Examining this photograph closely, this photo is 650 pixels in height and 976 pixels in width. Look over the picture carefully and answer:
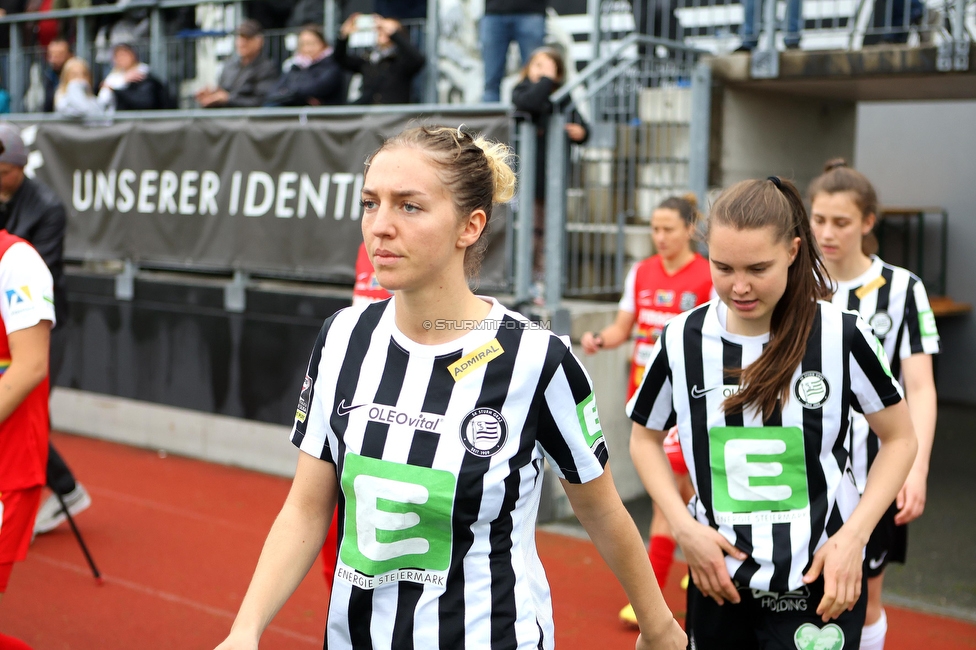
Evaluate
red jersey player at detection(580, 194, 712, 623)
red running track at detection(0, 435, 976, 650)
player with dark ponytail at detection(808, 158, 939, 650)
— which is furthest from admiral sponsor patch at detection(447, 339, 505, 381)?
red jersey player at detection(580, 194, 712, 623)

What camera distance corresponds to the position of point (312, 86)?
8891 millimetres

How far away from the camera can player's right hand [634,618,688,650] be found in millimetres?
2342

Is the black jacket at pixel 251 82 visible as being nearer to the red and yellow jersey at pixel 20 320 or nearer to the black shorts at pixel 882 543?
the red and yellow jersey at pixel 20 320

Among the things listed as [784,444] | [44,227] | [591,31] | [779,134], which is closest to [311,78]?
[591,31]

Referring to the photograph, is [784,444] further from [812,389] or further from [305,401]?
[305,401]

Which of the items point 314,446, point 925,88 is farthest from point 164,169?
point 314,446

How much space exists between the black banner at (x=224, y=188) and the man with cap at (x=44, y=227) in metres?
1.91

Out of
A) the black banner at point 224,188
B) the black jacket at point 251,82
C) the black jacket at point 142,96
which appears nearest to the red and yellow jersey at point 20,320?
the black banner at point 224,188

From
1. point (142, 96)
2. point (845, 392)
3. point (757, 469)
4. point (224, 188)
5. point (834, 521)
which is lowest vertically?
point (834, 521)

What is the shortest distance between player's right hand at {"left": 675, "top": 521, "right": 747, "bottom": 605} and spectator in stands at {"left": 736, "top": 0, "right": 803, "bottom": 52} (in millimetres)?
6210

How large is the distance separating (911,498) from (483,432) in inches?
89.2

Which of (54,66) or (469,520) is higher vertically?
(54,66)

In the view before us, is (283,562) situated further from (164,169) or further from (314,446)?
(164,169)

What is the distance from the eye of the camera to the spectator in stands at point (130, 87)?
9.99 m
